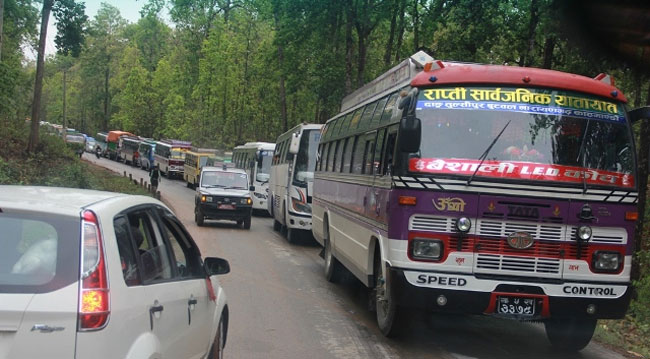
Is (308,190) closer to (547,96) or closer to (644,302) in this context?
(644,302)

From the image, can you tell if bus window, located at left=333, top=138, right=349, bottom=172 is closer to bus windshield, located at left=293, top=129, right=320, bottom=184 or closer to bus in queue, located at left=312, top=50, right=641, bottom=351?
bus in queue, located at left=312, top=50, right=641, bottom=351

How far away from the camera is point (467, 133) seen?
8000 millimetres

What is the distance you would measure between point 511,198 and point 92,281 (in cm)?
518

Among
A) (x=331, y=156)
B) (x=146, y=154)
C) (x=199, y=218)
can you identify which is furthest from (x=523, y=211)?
(x=146, y=154)

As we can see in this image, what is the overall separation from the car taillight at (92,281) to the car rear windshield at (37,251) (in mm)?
44

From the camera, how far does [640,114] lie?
27.0 ft

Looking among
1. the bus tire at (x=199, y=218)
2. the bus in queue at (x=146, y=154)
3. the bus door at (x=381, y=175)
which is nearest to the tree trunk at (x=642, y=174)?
the bus door at (x=381, y=175)

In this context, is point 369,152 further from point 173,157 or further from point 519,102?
point 173,157

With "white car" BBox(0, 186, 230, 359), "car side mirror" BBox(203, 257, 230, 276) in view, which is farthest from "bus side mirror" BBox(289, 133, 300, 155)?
"white car" BBox(0, 186, 230, 359)

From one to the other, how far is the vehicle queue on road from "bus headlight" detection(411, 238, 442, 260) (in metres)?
0.01

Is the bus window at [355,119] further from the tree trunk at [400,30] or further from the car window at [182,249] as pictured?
the tree trunk at [400,30]

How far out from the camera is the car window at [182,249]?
5.37 meters

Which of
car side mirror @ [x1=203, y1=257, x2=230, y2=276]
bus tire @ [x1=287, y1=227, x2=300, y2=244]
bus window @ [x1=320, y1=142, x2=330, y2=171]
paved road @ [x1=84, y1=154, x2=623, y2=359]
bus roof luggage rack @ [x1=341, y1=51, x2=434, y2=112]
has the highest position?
bus roof luggage rack @ [x1=341, y1=51, x2=434, y2=112]

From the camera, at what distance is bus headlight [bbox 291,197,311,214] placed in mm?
20625
